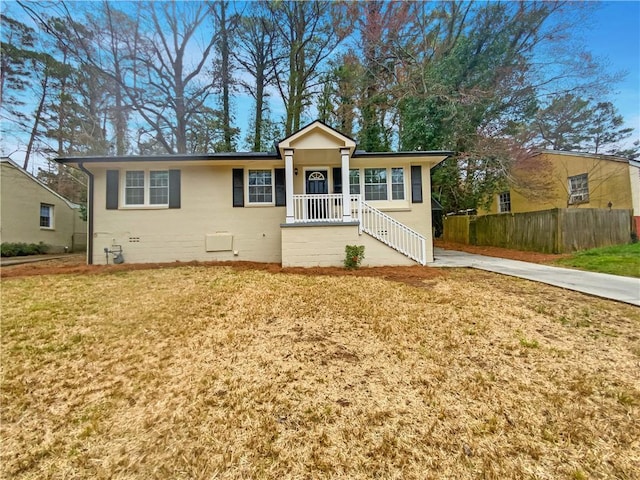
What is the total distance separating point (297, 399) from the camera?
2443mm

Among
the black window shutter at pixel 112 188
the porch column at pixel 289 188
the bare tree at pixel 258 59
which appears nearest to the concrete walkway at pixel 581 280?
the porch column at pixel 289 188

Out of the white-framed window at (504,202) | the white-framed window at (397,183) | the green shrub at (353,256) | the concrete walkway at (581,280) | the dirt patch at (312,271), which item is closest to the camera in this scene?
the concrete walkway at (581,280)

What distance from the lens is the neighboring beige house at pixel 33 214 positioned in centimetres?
1384

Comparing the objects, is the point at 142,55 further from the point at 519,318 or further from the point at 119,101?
the point at 519,318

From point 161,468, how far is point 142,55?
2207 centimetres

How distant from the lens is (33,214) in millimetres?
15102

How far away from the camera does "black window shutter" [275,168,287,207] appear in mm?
9674

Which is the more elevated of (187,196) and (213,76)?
(213,76)

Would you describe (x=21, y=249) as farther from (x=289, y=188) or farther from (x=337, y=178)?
(x=337, y=178)

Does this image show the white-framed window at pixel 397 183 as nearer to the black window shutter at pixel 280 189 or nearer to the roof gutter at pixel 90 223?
the black window shutter at pixel 280 189

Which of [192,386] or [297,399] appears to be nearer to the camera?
[297,399]

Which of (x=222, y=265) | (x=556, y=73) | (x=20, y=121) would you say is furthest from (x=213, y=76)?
(x=556, y=73)

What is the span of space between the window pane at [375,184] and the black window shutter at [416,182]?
3.14 feet

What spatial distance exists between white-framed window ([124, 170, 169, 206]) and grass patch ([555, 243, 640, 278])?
1287cm
